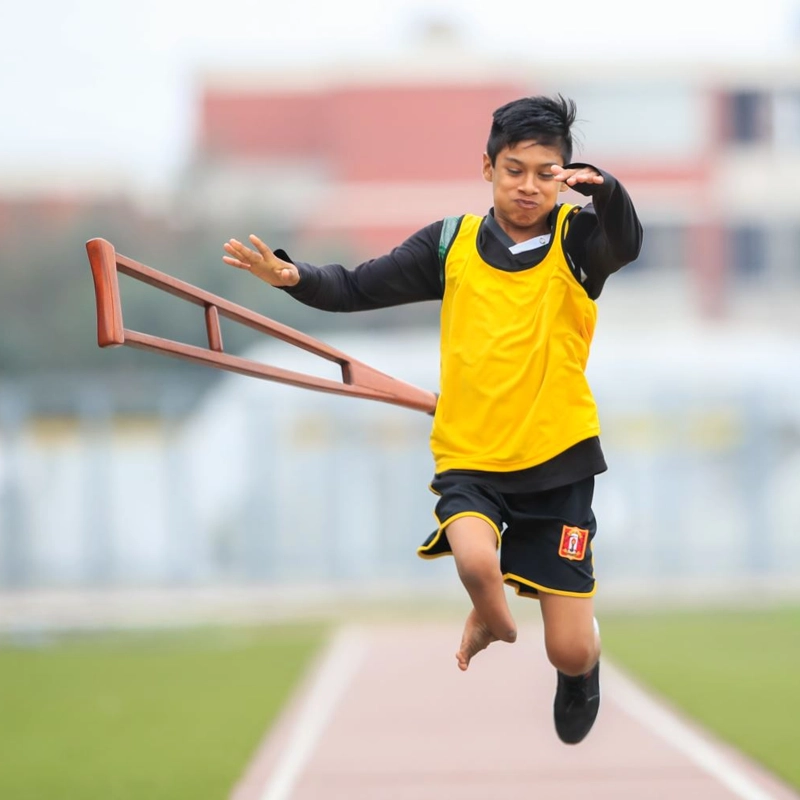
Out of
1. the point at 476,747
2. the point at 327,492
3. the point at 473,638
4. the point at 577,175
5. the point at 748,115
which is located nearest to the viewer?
the point at 577,175

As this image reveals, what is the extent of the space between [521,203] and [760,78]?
44807 mm

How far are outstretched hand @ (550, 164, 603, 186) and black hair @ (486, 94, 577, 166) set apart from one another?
0.27 m

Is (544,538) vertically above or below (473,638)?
above

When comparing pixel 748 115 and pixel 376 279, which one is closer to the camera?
pixel 376 279

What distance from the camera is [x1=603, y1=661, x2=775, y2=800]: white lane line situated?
23.4 ft

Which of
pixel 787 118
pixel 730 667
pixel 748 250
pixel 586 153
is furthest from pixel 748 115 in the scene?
pixel 730 667

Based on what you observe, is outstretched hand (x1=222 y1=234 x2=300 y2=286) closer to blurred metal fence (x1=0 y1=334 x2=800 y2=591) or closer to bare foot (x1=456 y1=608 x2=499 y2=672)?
bare foot (x1=456 y1=608 x2=499 y2=672)

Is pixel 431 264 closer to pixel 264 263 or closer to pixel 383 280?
pixel 383 280

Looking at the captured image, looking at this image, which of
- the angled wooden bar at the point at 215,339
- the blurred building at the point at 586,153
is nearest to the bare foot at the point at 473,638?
the angled wooden bar at the point at 215,339

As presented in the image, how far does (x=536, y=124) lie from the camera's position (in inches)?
204

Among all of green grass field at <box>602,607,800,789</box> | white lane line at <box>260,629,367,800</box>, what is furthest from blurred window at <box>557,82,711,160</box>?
white lane line at <box>260,629,367,800</box>

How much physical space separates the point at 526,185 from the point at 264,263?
894mm

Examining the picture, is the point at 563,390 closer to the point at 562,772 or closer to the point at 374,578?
the point at 562,772

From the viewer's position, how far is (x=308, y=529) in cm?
1894
